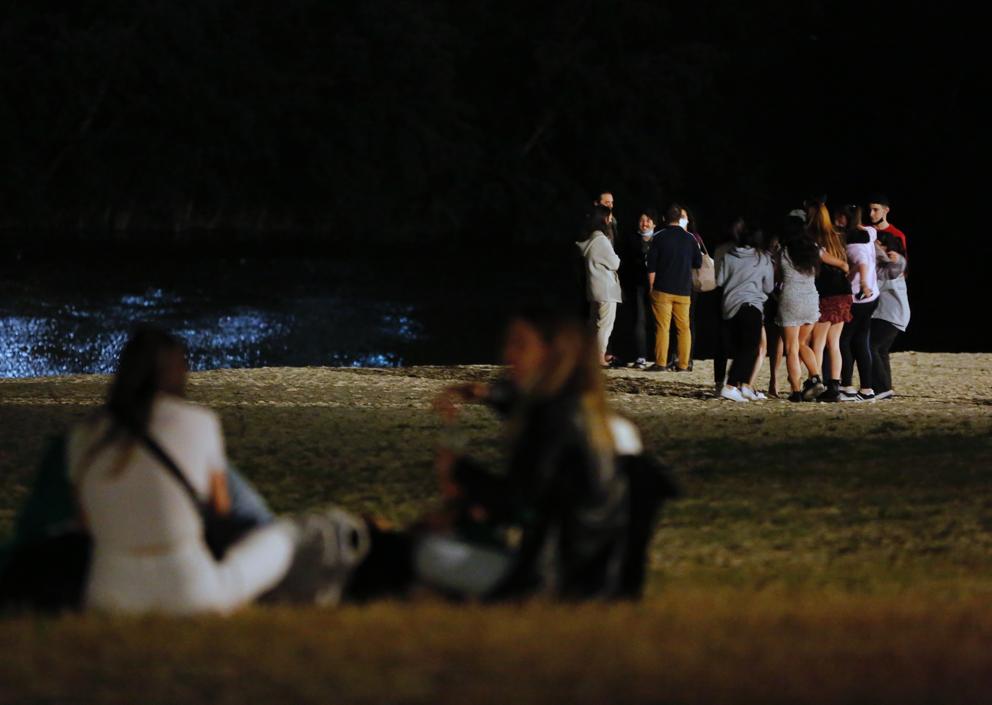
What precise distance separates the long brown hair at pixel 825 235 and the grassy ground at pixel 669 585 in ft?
4.22

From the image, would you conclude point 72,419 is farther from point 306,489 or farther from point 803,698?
point 803,698

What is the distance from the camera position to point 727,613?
18.2 feet

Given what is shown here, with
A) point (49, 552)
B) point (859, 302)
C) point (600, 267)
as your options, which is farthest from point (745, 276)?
point (49, 552)

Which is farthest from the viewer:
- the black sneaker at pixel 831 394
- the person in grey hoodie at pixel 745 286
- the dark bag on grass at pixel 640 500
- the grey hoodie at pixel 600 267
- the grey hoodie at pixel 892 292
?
the grey hoodie at pixel 600 267

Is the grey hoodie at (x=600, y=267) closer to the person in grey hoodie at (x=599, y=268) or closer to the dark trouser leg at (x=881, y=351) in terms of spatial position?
the person in grey hoodie at (x=599, y=268)

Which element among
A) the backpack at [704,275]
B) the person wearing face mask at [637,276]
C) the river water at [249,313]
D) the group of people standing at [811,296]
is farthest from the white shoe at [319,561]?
the river water at [249,313]

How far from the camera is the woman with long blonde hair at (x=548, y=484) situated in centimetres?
487

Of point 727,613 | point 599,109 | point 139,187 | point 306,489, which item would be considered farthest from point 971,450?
point 599,109

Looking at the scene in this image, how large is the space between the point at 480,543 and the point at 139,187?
1911 inches

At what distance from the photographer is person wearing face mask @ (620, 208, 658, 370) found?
16688 mm

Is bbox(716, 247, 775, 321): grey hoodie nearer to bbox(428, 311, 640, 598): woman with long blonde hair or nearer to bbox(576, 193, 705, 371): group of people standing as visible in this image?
bbox(576, 193, 705, 371): group of people standing

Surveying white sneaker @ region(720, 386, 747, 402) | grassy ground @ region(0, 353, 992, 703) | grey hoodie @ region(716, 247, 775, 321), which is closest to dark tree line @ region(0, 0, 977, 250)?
grassy ground @ region(0, 353, 992, 703)

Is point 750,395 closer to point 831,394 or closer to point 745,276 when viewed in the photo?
point 831,394

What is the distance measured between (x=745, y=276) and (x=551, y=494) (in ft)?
29.1
